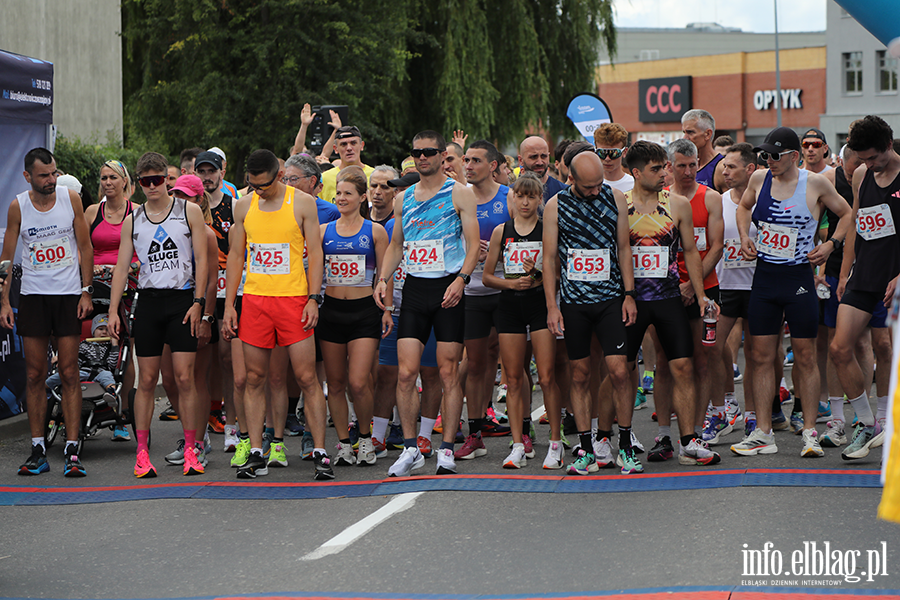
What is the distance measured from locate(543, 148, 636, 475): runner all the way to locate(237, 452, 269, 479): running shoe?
212 cm

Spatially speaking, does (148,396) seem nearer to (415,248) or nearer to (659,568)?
(415,248)

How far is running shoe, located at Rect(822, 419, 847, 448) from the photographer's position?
26.1ft

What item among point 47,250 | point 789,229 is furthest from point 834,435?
point 47,250

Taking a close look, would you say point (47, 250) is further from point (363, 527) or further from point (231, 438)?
point (363, 527)

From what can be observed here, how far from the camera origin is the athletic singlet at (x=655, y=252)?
7.34 m

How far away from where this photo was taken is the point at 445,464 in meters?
7.41

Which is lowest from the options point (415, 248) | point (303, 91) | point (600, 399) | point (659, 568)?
point (659, 568)

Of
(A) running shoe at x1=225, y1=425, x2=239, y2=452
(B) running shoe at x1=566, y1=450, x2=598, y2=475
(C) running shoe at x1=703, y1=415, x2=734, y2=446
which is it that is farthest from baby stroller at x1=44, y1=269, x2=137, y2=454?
(C) running shoe at x1=703, y1=415, x2=734, y2=446

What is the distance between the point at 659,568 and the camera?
5.21 meters

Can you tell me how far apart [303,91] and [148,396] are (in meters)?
15.4

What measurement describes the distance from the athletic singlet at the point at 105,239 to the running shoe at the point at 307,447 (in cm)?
210

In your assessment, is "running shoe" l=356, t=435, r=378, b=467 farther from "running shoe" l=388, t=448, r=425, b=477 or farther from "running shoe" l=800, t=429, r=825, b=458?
"running shoe" l=800, t=429, r=825, b=458

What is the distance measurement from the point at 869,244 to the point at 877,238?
7 cm

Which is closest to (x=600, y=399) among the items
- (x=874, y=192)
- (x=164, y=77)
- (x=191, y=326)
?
(x=874, y=192)
